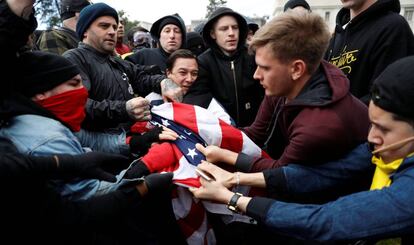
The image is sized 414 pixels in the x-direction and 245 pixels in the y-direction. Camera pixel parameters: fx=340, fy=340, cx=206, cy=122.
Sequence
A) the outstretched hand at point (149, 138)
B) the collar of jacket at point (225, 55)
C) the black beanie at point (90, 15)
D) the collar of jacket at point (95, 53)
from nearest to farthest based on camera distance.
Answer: the outstretched hand at point (149, 138) → the collar of jacket at point (95, 53) → the black beanie at point (90, 15) → the collar of jacket at point (225, 55)

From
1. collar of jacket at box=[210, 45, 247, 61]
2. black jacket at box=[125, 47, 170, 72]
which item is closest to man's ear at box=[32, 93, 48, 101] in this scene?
collar of jacket at box=[210, 45, 247, 61]

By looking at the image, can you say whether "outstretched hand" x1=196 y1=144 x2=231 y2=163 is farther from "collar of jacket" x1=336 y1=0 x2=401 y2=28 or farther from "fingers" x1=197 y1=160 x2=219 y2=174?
"collar of jacket" x1=336 y1=0 x2=401 y2=28

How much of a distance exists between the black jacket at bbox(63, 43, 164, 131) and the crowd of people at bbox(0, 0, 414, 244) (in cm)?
1

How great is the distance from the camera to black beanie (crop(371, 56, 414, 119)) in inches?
56.9

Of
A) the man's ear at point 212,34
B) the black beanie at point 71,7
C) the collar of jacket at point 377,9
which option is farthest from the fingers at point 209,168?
the black beanie at point 71,7

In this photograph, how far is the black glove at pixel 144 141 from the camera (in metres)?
2.38

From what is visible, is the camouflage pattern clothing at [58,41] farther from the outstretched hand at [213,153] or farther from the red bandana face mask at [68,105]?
the outstretched hand at [213,153]

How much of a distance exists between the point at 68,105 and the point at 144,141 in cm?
66

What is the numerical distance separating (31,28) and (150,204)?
1.31 metres

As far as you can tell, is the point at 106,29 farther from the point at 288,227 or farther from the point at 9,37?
the point at 288,227

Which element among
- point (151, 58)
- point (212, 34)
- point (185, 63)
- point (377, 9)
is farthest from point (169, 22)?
point (377, 9)

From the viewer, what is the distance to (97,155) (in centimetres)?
177

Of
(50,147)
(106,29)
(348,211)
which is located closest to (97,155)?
(50,147)

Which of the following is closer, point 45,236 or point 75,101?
point 45,236
